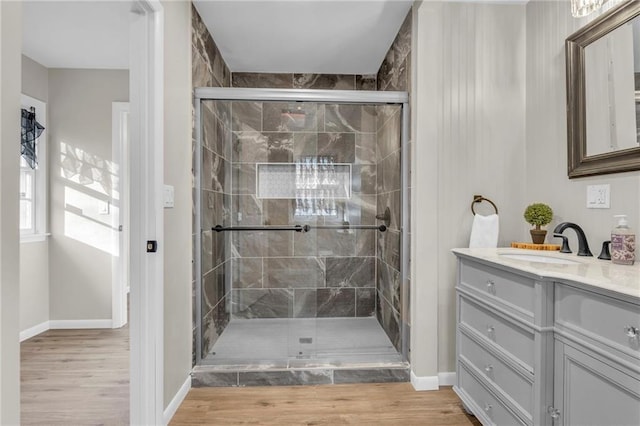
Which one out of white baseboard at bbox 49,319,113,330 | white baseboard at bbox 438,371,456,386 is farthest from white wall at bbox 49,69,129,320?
white baseboard at bbox 438,371,456,386

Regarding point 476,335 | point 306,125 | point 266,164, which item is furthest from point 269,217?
point 476,335

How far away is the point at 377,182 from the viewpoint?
2715 millimetres

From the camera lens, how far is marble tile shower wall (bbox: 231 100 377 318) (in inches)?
104

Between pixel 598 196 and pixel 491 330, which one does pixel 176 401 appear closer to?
pixel 491 330

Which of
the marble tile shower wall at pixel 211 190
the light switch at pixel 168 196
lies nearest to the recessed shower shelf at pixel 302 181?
the marble tile shower wall at pixel 211 190

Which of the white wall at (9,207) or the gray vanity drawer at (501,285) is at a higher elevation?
the white wall at (9,207)

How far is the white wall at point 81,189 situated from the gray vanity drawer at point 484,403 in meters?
3.20

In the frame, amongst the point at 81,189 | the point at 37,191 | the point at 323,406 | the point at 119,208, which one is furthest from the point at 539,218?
the point at 37,191

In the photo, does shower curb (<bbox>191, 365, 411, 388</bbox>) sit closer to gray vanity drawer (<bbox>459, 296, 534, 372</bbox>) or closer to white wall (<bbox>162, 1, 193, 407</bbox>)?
white wall (<bbox>162, 1, 193, 407</bbox>)

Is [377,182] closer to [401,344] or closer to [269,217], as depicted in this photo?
[269,217]

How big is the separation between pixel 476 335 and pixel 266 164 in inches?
71.5

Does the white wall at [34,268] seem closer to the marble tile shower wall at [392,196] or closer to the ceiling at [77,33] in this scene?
the ceiling at [77,33]

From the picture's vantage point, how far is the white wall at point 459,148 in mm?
2238

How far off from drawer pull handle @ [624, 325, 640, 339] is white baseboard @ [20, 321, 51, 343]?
409 centimetres
